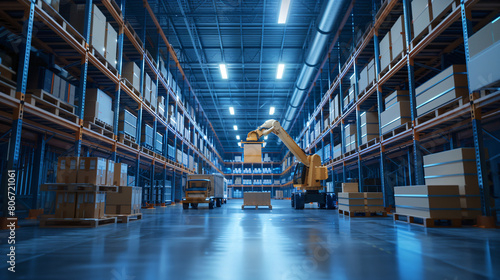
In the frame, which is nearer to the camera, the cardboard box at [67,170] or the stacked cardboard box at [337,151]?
the cardboard box at [67,170]

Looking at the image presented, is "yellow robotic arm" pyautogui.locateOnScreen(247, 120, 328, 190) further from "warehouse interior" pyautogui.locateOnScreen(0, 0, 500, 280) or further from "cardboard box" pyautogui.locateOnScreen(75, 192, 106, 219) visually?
"cardboard box" pyautogui.locateOnScreen(75, 192, 106, 219)

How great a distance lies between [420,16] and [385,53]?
228cm

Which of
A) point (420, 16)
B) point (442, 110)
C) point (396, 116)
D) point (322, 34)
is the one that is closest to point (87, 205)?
point (442, 110)

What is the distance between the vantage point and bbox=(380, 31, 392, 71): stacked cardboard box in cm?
1034

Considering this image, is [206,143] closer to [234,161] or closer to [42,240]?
[234,161]

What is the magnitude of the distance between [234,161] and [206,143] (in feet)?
46.7

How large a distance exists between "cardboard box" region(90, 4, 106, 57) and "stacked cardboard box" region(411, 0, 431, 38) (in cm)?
901

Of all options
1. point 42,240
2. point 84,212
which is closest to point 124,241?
point 42,240

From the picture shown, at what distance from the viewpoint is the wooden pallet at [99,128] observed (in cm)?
863

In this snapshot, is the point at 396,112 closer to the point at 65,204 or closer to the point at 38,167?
the point at 65,204

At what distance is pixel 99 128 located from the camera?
942cm

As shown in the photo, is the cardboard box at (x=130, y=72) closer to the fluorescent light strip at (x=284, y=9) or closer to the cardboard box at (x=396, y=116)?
the fluorescent light strip at (x=284, y=9)

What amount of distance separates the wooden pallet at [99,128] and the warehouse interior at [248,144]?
0.17ft

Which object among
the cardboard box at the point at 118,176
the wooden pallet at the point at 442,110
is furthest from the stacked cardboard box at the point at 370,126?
the cardboard box at the point at 118,176
